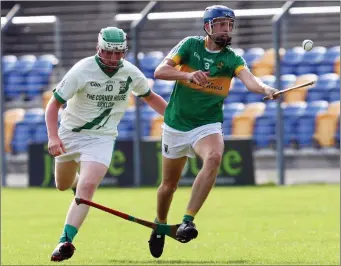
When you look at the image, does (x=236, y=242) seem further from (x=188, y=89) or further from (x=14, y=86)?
(x=14, y=86)

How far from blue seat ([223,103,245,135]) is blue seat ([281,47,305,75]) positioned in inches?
64.8

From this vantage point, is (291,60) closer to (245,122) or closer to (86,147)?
(245,122)

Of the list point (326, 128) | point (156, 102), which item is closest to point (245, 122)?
point (326, 128)

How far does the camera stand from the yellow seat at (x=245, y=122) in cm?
2414

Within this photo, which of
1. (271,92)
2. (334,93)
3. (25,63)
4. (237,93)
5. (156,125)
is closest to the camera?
(271,92)

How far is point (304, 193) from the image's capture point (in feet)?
66.9

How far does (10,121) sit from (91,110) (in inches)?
594

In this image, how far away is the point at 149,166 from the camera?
2241 centimetres

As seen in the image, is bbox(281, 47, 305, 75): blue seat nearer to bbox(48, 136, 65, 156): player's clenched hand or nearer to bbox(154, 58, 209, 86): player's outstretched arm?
bbox(154, 58, 209, 86): player's outstretched arm

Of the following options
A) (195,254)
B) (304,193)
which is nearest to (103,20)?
(304,193)

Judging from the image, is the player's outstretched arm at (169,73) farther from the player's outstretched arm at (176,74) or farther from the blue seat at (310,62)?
the blue seat at (310,62)

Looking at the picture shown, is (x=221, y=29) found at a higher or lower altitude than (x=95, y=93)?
higher

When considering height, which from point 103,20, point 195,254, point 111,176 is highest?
point 103,20

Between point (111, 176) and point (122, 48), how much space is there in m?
12.6
